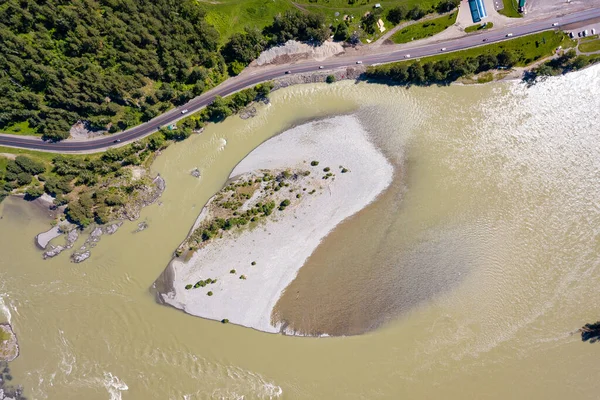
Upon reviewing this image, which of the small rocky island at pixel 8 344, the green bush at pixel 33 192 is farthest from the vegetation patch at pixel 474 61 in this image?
the small rocky island at pixel 8 344

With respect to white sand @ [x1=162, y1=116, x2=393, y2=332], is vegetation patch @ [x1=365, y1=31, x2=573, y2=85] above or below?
above

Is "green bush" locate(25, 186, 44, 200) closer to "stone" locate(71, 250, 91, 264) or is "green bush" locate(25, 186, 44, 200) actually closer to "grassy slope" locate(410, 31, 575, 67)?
"stone" locate(71, 250, 91, 264)

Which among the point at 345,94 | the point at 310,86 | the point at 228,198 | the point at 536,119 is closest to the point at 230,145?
the point at 228,198

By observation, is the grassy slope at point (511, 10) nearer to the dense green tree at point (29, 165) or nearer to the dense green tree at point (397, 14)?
the dense green tree at point (397, 14)

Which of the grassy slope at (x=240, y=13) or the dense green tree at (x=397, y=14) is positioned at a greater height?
the grassy slope at (x=240, y=13)

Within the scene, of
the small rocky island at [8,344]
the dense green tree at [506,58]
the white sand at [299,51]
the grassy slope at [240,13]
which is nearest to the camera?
the dense green tree at [506,58]

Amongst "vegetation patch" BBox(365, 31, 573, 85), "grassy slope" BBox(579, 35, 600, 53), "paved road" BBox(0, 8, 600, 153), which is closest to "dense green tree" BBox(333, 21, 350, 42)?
"paved road" BBox(0, 8, 600, 153)
